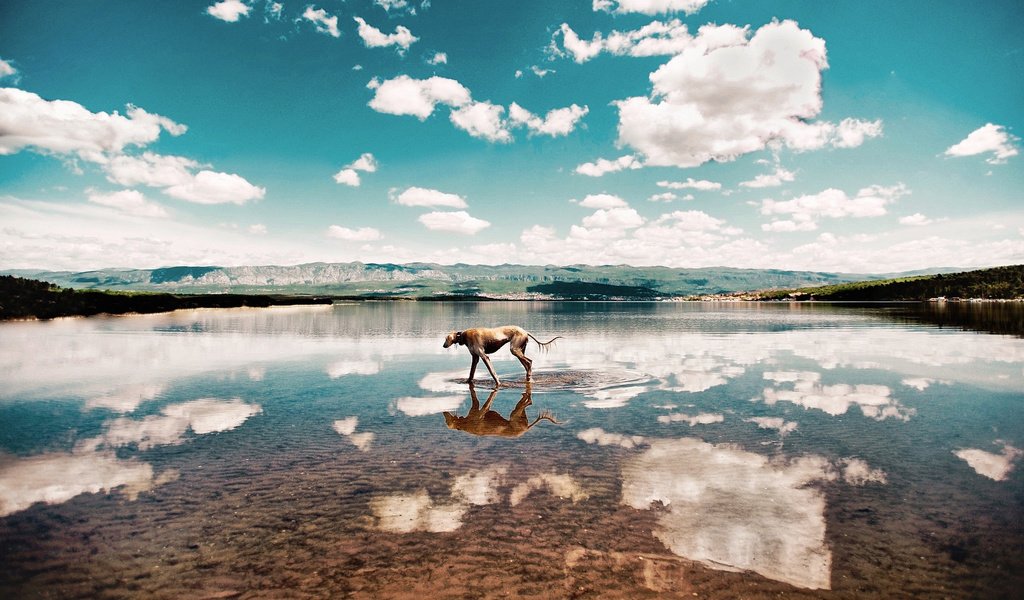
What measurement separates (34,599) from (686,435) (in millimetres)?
16368

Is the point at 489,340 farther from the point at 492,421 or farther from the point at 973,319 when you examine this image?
the point at 973,319

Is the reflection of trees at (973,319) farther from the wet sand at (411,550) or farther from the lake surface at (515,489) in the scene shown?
the wet sand at (411,550)

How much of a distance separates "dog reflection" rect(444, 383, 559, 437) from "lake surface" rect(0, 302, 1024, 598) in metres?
0.17

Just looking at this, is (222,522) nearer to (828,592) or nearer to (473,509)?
(473,509)

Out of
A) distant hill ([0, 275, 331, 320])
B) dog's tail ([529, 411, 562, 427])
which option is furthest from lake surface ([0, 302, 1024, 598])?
distant hill ([0, 275, 331, 320])

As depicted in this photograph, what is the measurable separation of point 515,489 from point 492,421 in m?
7.37

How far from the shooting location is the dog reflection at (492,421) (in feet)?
61.8

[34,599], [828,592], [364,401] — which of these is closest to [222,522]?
[34,599]

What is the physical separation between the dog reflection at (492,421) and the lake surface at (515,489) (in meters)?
0.17

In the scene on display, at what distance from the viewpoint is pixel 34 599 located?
28.0 ft

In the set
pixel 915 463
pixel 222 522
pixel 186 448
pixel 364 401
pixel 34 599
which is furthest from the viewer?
pixel 364 401

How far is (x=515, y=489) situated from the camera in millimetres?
12992

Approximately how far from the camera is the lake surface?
359 inches

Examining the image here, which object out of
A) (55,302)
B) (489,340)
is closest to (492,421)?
(489,340)
